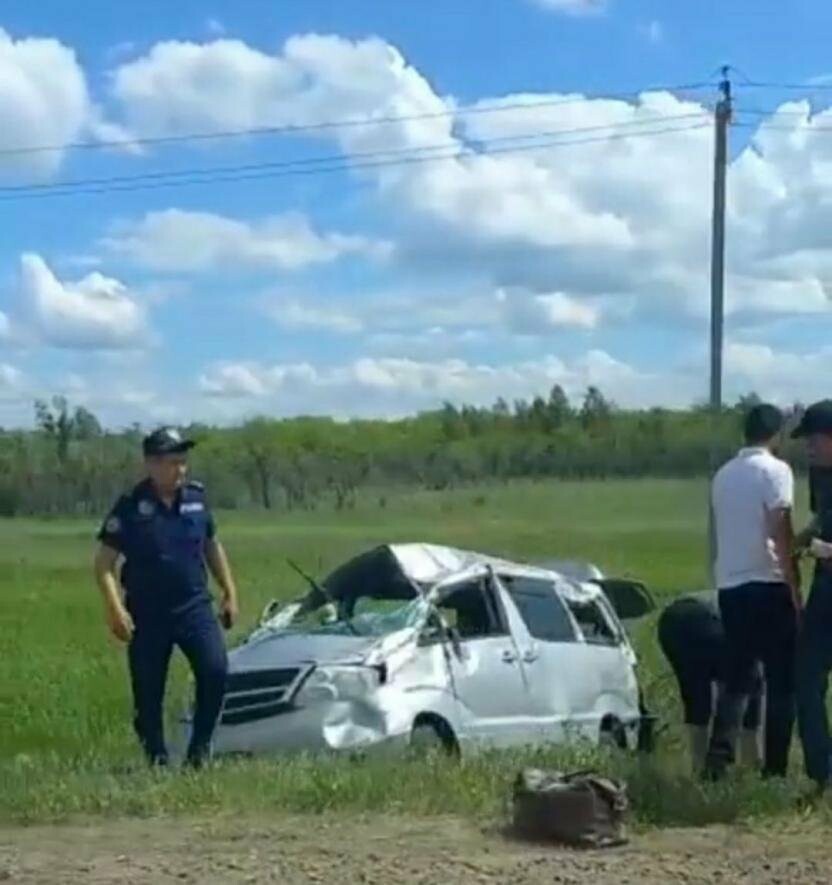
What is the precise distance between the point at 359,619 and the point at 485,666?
85 cm

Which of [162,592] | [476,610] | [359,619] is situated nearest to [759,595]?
[162,592]

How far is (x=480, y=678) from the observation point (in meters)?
12.7

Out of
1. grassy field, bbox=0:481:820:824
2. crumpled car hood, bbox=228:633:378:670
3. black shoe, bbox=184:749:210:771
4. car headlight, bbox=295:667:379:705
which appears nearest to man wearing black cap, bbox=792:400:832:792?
grassy field, bbox=0:481:820:824

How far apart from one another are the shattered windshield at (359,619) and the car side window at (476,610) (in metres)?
0.52

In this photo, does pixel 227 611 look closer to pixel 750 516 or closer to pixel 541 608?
pixel 750 516

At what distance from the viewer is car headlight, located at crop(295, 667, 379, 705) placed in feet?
38.3

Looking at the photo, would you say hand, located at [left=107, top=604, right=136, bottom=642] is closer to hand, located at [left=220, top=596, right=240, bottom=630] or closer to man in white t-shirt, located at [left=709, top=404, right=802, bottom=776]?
hand, located at [left=220, top=596, right=240, bottom=630]

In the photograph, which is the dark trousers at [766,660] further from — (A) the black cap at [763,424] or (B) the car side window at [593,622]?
(B) the car side window at [593,622]

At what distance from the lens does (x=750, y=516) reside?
925 cm

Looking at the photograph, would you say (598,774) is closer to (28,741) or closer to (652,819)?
(652,819)

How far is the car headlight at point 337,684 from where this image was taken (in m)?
11.7

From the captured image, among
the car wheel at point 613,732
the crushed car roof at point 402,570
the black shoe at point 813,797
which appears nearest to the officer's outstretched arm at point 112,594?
the crushed car roof at point 402,570

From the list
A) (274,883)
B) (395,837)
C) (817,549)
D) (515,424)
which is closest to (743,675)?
(817,549)

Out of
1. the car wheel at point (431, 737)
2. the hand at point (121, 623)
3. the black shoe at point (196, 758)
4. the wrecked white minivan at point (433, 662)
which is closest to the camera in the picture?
the black shoe at point (196, 758)
